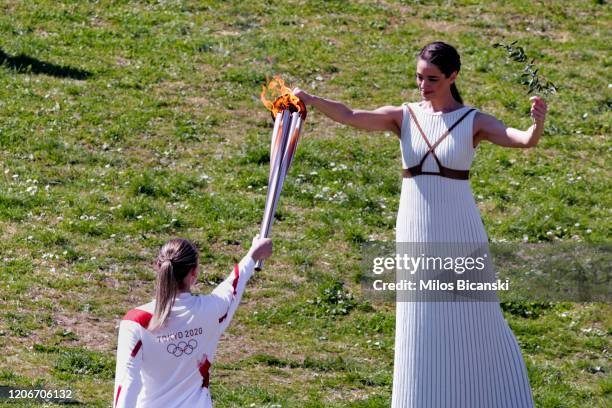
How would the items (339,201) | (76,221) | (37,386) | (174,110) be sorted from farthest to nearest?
(174,110) < (339,201) < (76,221) < (37,386)

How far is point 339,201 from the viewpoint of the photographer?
1310cm

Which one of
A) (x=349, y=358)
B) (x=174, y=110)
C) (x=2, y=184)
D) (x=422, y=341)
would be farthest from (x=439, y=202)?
(x=174, y=110)

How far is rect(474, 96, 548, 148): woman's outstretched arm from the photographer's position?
6723mm

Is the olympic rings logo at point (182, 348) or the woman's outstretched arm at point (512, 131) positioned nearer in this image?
the olympic rings logo at point (182, 348)

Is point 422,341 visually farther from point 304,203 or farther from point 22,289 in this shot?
point 304,203

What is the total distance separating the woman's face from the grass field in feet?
9.74

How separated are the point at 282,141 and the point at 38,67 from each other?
989 centimetres

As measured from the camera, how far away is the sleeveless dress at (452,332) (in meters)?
7.05

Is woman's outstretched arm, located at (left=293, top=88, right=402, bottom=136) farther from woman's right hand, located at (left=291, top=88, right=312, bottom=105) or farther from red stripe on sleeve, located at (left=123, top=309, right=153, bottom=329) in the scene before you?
red stripe on sleeve, located at (left=123, top=309, right=153, bottom=329)

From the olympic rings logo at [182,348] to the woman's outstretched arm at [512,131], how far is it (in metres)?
2.24

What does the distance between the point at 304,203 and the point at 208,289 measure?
7.11 feet

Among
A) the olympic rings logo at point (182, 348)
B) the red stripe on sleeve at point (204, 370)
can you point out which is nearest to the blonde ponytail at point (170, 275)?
the olympic rings logo at point (182, 348)

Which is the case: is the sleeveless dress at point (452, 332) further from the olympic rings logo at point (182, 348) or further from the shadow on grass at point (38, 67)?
the shadow on grass at point (38, 67)

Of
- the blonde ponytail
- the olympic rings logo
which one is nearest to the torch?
the blonde ponytail
